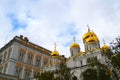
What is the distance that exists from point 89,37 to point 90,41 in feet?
4.91

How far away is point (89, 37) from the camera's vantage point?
43.6 m

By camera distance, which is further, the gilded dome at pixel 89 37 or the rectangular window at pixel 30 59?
the rectangular window at pixel 30 59

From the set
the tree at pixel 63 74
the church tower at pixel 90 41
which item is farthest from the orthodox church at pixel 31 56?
the tree at pixel 63 74

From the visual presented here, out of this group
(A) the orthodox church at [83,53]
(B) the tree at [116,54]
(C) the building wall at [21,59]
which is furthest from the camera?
(C) the building wall at [21,59]

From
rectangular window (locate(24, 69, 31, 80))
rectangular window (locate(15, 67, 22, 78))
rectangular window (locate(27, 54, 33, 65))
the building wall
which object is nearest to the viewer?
the building wall

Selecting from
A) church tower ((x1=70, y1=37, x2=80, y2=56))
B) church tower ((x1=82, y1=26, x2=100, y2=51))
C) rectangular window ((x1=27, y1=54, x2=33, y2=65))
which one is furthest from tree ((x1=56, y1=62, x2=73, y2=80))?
rectangular window ((x1=27, y1=54, x2=33, y2=65))

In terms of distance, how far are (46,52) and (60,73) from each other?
3062cm

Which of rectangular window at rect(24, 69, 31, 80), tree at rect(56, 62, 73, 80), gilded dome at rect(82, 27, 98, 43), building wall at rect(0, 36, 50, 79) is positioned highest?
gilded dome at rect(82, 27, 98, 43)

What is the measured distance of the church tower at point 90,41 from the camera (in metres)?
42.4

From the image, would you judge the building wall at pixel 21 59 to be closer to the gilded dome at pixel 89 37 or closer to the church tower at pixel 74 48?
the church tower at pixel 74 48

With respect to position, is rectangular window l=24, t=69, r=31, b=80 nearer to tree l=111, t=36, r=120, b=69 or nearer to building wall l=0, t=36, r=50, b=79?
building wall l=0, t=36, r=50, b=79

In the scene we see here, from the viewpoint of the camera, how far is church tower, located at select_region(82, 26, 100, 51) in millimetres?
42375

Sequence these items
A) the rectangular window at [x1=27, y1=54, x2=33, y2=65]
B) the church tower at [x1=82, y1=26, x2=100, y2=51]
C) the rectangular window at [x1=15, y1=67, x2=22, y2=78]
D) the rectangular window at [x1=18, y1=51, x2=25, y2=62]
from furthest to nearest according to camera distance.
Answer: the rectangular window at [x1=27, y1=54, x2=33, y2=65] → the rectangular window at [x1=18, y1=51, x2=25, y2=62] → the rectangular window at [x1=15, y1=67, x2=22, y2=78] → the church tower at [x1=82, y1=26, x2=100, y2=51]

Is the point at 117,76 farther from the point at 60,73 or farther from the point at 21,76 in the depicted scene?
the point at 21,76
